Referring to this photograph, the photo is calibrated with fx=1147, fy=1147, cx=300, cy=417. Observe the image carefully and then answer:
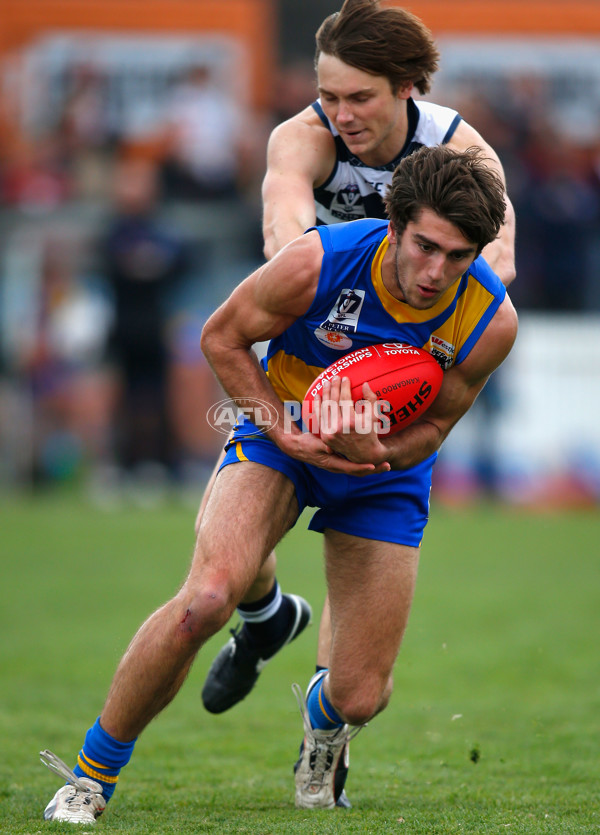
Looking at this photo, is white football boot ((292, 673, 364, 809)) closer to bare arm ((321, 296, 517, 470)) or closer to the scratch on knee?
the scratch on knee

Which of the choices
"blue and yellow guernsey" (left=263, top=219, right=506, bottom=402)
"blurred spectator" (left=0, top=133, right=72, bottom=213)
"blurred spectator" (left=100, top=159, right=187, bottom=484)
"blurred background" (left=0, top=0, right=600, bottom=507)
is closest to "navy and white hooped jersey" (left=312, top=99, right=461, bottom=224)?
"blue and yellow guernsey" (left=263, top=219, right=506, bottom=402)

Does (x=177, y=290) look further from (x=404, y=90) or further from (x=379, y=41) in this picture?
(x=379, y=41)

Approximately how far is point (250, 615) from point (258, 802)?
113cm

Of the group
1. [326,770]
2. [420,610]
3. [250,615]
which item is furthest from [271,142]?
[420,610]

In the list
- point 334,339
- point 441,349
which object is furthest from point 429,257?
point 334,339

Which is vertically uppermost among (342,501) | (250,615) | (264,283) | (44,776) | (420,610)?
(264,283)

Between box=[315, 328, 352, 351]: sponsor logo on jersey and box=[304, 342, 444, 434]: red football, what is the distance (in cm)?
8

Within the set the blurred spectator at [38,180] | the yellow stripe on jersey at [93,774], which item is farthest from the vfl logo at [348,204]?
the blurred spectator at [38,180]

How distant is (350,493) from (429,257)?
1.14 meters

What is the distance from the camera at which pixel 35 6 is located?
22.5 m

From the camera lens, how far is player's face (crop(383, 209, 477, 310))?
425cm

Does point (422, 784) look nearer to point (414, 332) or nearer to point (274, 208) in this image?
point (414, 332)

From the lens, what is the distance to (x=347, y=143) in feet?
17.7

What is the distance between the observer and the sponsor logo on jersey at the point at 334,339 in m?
4.68
